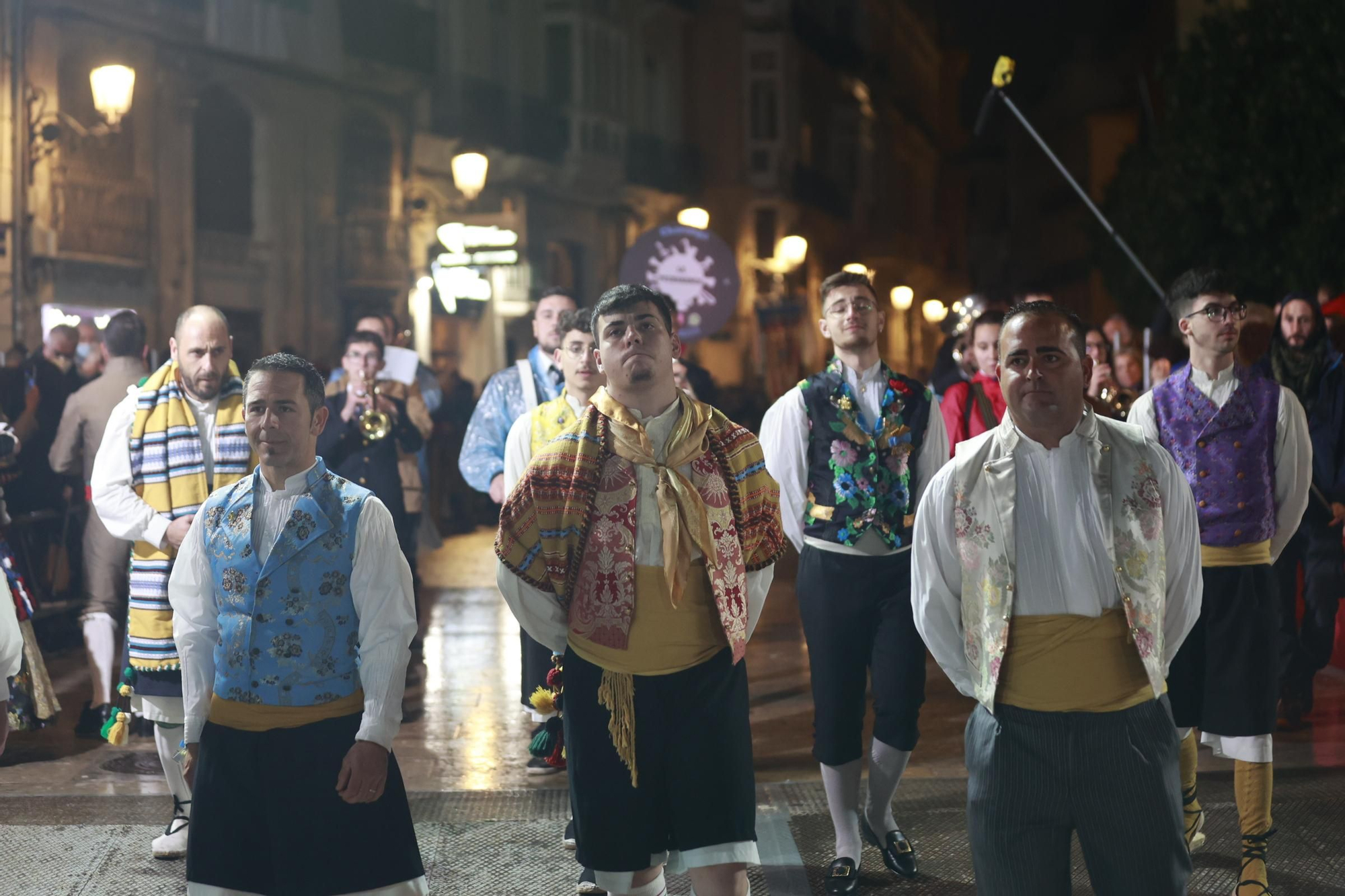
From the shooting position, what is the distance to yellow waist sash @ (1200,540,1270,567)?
195 inches

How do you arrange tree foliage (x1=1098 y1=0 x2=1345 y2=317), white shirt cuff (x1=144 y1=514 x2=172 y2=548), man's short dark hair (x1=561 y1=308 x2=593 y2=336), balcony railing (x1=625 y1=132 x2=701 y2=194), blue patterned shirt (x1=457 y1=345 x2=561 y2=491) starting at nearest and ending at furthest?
white shirt cuff (x1=144 y1=514 x2=172 y2=548), man's short dark hair (x1=561 y1=308 x2=593 y2=336), blue patterned shirt (x1=457 y1=345 x2=561 y2=491), tree foliage (x1=1098 y1=0 x2=1345 y2=317), balcony railing (x1=625 y1=132 x2=701 y2=194)

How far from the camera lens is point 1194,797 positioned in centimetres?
512

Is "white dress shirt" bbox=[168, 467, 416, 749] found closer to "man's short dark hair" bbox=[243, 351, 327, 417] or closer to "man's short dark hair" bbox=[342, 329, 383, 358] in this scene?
"man's short dark hair" bbox=[243, 351, 327, 417]

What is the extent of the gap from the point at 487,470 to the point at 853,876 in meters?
2.80

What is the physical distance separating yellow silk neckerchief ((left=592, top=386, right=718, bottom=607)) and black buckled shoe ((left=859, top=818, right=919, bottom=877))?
5.96ft

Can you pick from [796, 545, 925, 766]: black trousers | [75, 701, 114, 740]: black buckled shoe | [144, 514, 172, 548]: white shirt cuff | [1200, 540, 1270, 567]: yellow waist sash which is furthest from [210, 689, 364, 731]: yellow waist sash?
[75, 701, 114, 740]: black buckled shoe

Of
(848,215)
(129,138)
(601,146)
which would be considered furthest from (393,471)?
(848,215)

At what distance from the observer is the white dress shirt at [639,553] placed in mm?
3826

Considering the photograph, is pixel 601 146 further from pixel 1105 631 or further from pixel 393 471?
pixel 1105 631

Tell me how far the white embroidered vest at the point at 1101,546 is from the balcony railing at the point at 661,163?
994 inches

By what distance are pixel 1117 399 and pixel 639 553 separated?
386 cm

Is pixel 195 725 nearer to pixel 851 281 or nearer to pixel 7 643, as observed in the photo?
pixel 7 643

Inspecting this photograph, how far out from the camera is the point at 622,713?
3775 millimetres

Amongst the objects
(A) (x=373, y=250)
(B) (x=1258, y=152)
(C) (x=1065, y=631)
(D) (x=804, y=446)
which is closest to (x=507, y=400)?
(D) (x=804, y=446)
